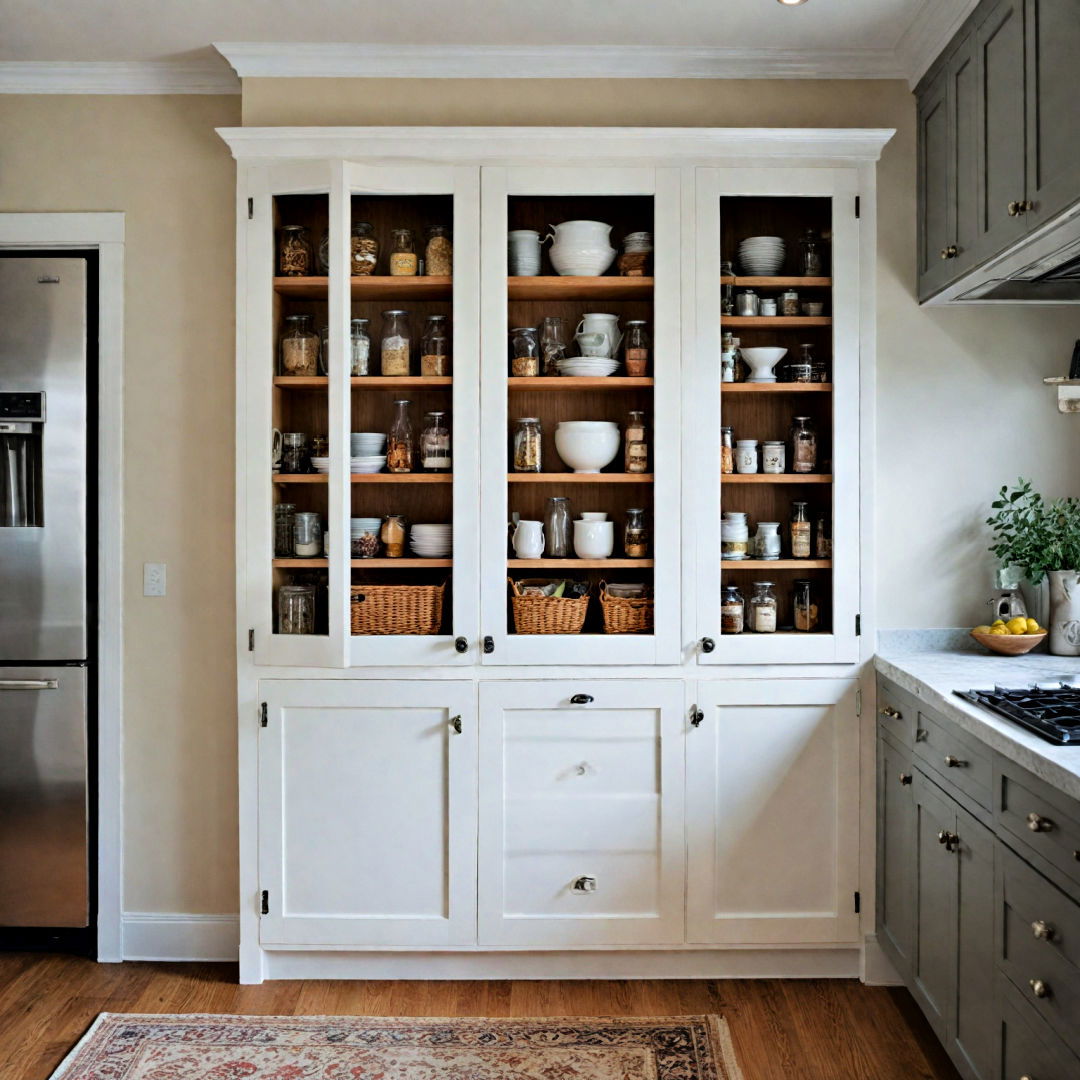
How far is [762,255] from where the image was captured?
2.68 metres

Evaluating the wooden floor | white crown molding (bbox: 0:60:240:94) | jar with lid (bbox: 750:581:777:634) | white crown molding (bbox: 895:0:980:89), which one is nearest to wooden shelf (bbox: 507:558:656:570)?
jar with lid (bbox: 750:581:777:634)

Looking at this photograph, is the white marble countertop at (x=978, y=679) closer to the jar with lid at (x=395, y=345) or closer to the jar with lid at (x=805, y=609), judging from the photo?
the jar with lid at (x=805, y=609)

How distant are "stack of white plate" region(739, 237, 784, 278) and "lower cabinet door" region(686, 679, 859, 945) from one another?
1.15 metres

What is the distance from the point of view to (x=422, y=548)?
2.70m

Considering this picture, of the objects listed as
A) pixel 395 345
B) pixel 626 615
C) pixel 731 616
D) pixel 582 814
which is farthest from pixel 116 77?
pixel 582 814

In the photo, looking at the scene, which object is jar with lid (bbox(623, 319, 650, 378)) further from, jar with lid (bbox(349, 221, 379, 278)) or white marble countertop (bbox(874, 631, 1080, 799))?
white marble countertop (bbox(874, 631, 1080, 799))

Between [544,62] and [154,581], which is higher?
[544,62]

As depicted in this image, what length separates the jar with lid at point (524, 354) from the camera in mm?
2689

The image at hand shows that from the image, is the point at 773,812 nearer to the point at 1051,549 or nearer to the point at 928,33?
the point at 1051,549

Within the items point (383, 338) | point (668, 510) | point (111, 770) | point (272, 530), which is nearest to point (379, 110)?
point (383, 338)

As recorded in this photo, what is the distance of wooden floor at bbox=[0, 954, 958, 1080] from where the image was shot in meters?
2.35

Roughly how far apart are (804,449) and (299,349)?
1.44 m

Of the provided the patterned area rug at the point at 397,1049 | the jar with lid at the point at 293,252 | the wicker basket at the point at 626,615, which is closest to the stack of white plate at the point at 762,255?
the wicker basket at the point at 626,615

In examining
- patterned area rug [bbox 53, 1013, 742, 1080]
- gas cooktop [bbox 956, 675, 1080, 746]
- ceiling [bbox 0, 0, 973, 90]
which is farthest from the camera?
ceiling [bbox 0, 0, 973, 90]
